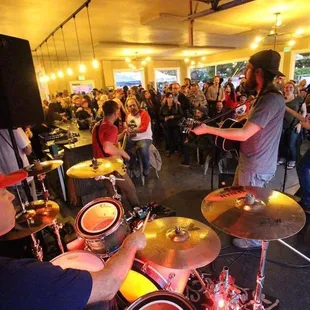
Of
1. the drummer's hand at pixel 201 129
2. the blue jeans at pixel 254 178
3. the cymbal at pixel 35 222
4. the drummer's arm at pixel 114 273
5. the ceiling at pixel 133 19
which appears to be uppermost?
the ceiling at pixel 133 19

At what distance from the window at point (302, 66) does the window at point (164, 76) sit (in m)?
6.88

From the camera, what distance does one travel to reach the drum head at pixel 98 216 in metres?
1.73

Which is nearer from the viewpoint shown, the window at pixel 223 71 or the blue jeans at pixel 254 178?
the blue jeans at pixel 254 178

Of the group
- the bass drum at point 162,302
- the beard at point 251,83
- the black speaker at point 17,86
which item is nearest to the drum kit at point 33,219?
the black speaker at point 17,86

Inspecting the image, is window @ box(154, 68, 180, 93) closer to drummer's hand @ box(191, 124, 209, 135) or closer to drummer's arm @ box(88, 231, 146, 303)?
drummer's hand @ box(191, 124, 209, 135)

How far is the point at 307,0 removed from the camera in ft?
13.8

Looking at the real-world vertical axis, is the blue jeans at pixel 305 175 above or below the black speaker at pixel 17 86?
below

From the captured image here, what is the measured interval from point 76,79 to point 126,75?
2783 mm

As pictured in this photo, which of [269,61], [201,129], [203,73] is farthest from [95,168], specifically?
[203,73]

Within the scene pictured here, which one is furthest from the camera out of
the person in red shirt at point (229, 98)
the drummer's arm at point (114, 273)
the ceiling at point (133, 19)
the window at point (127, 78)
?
the window at point (127, 78)

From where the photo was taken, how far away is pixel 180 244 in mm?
1298

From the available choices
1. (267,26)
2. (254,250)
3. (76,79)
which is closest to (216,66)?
(267,26)

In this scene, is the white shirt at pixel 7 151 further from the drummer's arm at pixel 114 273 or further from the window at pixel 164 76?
the window at pixel 164 76

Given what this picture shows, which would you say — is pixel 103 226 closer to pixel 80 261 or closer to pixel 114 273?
pixel 80 261
